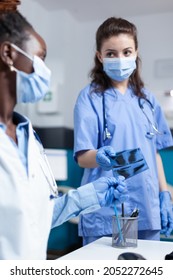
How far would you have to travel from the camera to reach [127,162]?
1.08 metres

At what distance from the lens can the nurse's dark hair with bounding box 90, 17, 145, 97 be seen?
3.95 feet

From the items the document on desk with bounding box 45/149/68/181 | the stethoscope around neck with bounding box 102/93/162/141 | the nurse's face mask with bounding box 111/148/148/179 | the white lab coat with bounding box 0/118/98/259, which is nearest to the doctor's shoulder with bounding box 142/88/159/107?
the stethoscope around neck with bounding box 102/93/162/141

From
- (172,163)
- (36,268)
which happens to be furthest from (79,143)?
(172,163)

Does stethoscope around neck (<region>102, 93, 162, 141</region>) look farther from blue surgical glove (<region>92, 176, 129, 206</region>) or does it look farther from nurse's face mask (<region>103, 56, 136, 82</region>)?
blue surgical glove (<region>92, 176, 129, 206</region>)

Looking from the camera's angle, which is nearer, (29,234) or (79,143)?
(29,234)

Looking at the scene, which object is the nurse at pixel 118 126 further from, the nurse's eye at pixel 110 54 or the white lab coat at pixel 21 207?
the white lab coat at pixel 21 207

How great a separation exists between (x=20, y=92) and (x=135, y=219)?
47 centimetres

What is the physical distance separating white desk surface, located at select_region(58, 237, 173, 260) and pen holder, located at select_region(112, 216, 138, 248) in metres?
0.02

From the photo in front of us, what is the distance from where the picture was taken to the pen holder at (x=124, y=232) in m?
1.02

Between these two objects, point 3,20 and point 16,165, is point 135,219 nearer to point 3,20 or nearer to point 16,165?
point 16,165

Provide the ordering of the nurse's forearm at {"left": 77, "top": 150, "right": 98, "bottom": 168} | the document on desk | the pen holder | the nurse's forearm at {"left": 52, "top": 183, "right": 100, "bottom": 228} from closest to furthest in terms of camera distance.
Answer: the nurse's forearm at {"left": 52, "top": 183, "right": 100, "bottom": 228}
the pen holder
the nurse's forearm at {"left": 77, "top": 150, "right": 98, "bottom": 168}
the document on desk

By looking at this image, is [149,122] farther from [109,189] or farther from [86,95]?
[109,189]

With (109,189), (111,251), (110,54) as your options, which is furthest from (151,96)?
(111,251)

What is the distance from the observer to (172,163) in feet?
5.93
